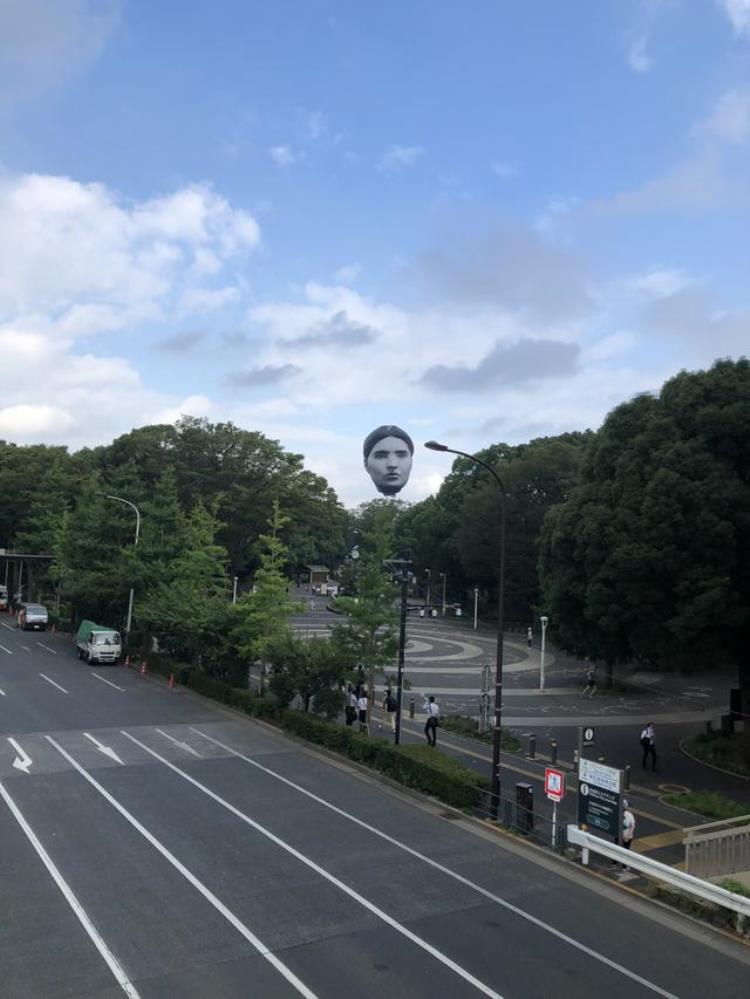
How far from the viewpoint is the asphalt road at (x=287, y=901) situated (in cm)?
1041

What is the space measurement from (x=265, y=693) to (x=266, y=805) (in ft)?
43.6

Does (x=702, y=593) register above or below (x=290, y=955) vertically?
above

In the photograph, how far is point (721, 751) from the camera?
1091 inches

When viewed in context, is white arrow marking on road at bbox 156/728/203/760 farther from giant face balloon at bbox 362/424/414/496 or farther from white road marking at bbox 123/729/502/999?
giant face balloon at bbox 362/424/414/496

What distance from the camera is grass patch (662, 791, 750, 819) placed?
20.4 meters

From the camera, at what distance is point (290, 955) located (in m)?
10.9

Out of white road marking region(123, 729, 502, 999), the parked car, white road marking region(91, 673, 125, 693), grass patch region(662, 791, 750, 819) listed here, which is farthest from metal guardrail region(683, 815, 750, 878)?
the parked car

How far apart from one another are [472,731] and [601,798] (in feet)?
43.9

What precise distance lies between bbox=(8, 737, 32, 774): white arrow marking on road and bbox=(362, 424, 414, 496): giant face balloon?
1392 inches

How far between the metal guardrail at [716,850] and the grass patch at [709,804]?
472 cm

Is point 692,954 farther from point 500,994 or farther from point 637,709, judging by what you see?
point 637,709

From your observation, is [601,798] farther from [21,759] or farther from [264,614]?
[264,614]

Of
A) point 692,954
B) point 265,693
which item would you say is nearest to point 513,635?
point 265,693

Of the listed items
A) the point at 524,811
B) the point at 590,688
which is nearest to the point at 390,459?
the point at 590,688
